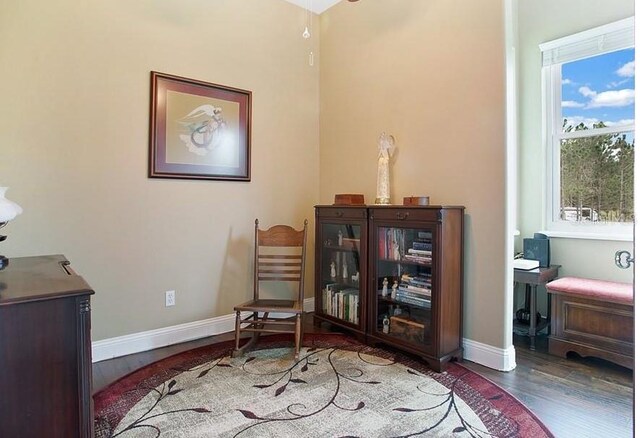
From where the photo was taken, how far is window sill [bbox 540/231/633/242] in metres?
3.00

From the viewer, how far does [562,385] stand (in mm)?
2371

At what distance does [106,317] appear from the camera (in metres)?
2.79

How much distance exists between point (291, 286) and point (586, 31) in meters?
3.29

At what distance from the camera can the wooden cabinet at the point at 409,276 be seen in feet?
8.48

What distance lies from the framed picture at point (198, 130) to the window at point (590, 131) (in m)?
2.66

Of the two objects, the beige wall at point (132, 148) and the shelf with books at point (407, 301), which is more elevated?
the beige wall at point (132, 148)

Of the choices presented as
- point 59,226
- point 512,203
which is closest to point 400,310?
point 512,203

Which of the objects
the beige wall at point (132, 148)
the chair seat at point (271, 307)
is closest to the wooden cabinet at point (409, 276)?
the chair seat at point (271, 307)

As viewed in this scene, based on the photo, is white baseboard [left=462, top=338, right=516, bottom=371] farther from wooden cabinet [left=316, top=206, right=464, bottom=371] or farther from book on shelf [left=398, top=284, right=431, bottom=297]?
book on shelf [left=398, top=284, right=431, bottom=297]

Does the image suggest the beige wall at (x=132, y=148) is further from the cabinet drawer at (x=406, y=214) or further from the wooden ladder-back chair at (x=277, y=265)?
the cabinet drawer at (x=406, y=214)

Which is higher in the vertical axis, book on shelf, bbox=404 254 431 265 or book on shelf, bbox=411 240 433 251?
book on shelf, bbox=411 240 433 251

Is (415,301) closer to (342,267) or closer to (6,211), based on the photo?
(342,267)

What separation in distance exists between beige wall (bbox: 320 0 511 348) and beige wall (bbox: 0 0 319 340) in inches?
22.3

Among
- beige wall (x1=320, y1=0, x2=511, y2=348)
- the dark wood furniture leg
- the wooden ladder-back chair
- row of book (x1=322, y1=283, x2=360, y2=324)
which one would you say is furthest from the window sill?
the wooden ladder-back chair
